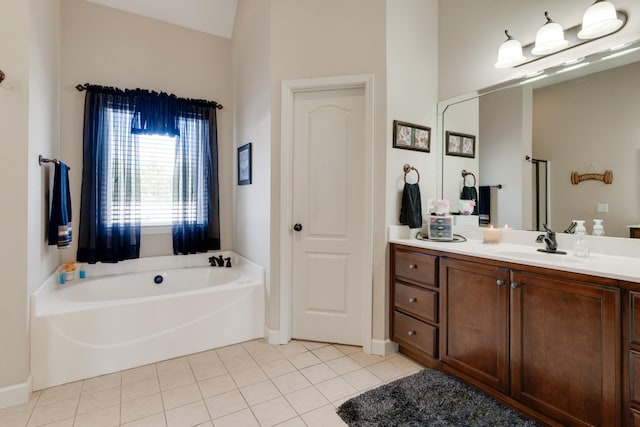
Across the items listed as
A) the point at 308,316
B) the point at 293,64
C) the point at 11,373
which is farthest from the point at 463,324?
the point at 11,373

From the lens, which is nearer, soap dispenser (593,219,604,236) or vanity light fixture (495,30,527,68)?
soap dispenser (593,219,604,236)

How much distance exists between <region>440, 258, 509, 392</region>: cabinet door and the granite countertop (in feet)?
0.39

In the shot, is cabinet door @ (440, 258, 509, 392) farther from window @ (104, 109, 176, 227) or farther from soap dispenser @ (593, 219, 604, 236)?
window @ (104, 109, 176, 227)

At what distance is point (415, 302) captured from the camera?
222 centimetres

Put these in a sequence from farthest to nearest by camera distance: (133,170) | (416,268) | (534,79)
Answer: (133,170) < (416,268) < (534,79)

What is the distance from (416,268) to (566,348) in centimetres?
92

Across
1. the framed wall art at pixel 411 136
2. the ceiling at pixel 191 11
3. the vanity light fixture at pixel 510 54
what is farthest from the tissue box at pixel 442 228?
the ceiling at pixel 191 11

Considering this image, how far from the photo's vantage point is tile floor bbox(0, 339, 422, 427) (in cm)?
167

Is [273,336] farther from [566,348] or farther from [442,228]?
[566,348]

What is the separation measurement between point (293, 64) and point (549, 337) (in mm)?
2443

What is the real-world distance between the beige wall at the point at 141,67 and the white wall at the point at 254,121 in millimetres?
152

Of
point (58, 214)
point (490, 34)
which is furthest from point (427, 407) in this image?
point (58, 214)

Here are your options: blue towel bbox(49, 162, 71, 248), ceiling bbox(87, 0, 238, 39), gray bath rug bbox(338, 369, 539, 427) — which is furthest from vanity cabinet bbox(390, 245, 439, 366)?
ceiling bbox(87, 0, 238, 39)

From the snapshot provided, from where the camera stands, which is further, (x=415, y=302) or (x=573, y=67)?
(x=415, y=302)
